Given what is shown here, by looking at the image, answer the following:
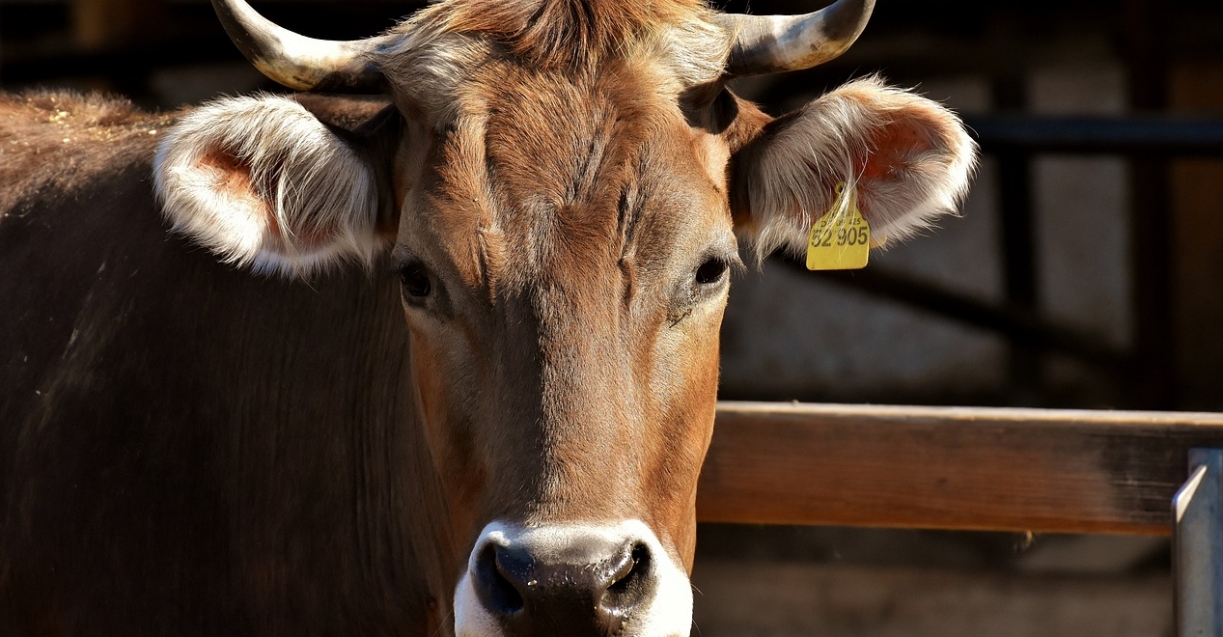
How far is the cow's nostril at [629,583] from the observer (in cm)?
233

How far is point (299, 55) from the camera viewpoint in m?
2.95

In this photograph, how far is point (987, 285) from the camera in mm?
9297

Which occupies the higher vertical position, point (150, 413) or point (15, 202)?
point (15, 202)

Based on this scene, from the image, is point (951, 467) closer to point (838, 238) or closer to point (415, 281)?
point (838, 238)

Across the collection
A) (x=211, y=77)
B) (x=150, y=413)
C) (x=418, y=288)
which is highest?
(x=418, y=288)

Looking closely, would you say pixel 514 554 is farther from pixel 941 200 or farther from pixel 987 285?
pixel 987 285

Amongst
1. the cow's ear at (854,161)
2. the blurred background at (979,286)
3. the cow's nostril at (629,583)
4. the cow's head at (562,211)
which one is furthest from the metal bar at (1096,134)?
the cow's nostril at (629,583)

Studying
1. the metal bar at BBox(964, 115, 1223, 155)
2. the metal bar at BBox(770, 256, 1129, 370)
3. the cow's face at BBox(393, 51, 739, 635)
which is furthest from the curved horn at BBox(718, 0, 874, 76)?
the metal bar at BBox(770, 256, 1129, 370)

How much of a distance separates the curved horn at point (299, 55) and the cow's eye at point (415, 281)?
51cm

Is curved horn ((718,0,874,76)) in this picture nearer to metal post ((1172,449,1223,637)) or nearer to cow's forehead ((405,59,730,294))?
cow's forehead ((405,59,730,294))

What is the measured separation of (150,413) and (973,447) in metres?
2.02

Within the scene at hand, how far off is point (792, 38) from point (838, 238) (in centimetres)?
47

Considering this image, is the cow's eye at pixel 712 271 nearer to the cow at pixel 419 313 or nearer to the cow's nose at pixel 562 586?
the cow at pixel 419 313

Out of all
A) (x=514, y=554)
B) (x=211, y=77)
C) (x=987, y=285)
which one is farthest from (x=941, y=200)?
(x=211, y=77)
